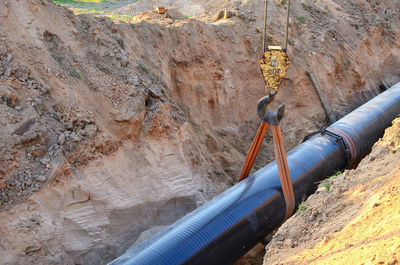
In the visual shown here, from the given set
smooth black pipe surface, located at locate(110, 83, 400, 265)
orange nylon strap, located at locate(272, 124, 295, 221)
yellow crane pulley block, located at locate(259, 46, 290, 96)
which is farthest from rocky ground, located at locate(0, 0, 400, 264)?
yellow crane pulley block, located at locate(259, 46, 290, 96)

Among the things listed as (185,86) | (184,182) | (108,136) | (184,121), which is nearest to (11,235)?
(108,136)

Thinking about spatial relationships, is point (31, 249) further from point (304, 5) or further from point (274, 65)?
point (304, 5)

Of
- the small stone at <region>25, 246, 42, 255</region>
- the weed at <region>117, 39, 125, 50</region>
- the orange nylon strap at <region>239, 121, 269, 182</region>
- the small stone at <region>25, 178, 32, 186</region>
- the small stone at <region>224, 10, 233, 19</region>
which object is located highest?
the small stone at <region>224, 10, 233, 19</region>

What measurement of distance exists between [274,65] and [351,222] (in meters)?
2.86

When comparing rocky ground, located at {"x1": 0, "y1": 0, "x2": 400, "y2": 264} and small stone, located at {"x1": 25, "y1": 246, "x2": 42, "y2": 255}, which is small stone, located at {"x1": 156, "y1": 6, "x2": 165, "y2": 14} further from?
small stone, located at {"x1": 25, "y1": 246, "x2": 42, "y2": 255}

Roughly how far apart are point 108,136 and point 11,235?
268 cm

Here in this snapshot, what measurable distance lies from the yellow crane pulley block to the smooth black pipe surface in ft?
6.59

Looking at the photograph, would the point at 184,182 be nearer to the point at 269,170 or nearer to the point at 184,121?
the point at 184,121

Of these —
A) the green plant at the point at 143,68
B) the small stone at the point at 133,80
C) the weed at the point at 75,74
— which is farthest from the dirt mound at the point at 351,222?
the weed at the point at 75,74

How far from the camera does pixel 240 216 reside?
255 inches

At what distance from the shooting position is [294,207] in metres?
7.16

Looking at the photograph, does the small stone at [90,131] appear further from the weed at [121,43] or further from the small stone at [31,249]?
the weed at [121,43]

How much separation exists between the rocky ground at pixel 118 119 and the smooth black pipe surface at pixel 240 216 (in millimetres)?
1900

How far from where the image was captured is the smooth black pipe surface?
18.9 feet
